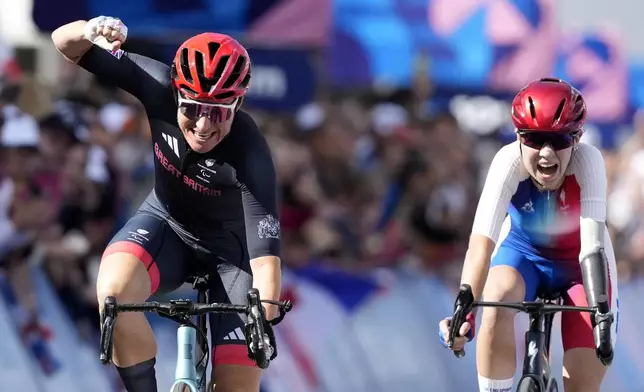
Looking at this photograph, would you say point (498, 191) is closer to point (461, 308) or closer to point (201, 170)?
point (461, 308)

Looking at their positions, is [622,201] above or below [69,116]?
below

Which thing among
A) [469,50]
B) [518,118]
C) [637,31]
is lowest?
[637,31]

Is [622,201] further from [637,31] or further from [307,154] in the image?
[637,31]

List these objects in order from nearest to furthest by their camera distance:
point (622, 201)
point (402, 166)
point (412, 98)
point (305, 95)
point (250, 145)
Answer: point (250, 145)
point (305, 95)
point (402, 166)
point (622, 201)
point (412, 98)

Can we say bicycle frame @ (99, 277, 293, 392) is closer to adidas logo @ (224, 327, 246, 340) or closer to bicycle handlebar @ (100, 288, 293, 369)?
bicycle handlebar @ (100, 288, 293, 369)

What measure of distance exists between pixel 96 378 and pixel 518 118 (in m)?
4.12

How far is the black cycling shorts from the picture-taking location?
743 cm

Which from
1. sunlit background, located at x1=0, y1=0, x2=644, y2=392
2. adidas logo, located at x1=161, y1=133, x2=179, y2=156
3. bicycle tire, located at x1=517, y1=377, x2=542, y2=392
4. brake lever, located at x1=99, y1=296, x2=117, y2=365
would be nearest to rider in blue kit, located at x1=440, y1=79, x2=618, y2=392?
bicycle tire, located at x1=517, y1=377, x2=542, y2=392

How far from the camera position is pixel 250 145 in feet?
24.4

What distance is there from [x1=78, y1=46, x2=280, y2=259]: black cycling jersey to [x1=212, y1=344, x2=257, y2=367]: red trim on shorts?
1.80ft

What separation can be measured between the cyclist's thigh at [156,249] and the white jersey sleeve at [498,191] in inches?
67.4

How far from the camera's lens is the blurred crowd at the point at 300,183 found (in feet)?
33.3

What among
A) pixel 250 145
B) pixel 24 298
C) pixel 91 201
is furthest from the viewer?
pixel 91 201

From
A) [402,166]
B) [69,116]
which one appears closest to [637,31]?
[402,166]
